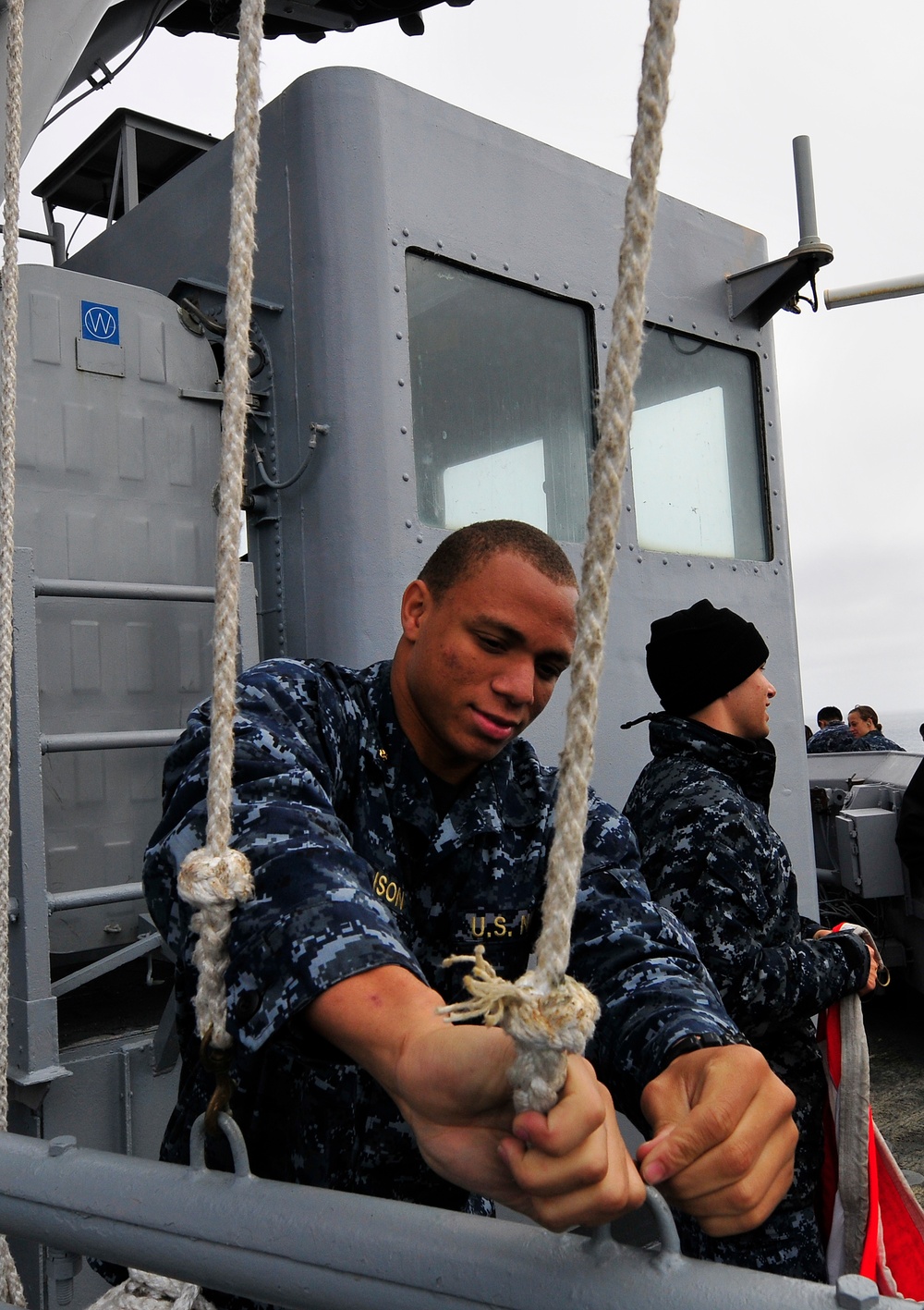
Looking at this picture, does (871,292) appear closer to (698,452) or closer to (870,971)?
(698,452)

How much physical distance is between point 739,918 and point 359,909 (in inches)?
54.1

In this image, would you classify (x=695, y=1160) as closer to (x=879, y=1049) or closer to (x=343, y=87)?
(x=343, y=87)

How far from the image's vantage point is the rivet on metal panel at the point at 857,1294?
679 mm

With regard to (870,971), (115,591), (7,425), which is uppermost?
(7,425)

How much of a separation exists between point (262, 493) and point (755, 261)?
233 cm

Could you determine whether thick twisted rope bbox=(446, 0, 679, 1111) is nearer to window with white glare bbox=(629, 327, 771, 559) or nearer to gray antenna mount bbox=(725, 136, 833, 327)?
window with white glare bbox=(629, 327, 771, 559)

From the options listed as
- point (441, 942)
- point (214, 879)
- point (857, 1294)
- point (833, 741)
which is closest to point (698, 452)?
point (441, 942)

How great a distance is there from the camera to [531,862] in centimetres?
159

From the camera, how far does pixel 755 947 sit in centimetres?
215

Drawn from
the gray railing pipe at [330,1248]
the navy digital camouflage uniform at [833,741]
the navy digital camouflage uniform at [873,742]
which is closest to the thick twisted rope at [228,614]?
the gray railing pipe at [330,1248]

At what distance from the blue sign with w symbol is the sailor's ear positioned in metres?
1.75

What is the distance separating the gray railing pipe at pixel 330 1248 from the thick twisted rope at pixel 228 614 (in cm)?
14

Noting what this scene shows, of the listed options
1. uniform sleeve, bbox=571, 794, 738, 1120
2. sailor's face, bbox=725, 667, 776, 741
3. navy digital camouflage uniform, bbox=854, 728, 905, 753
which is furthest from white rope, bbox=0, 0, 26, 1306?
navy digital camouflage uniform, bbox=854, 728, 905, 753

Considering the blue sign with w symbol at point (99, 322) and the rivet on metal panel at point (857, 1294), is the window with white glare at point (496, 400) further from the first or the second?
the rivet on metal panel at point (857, 1294)
